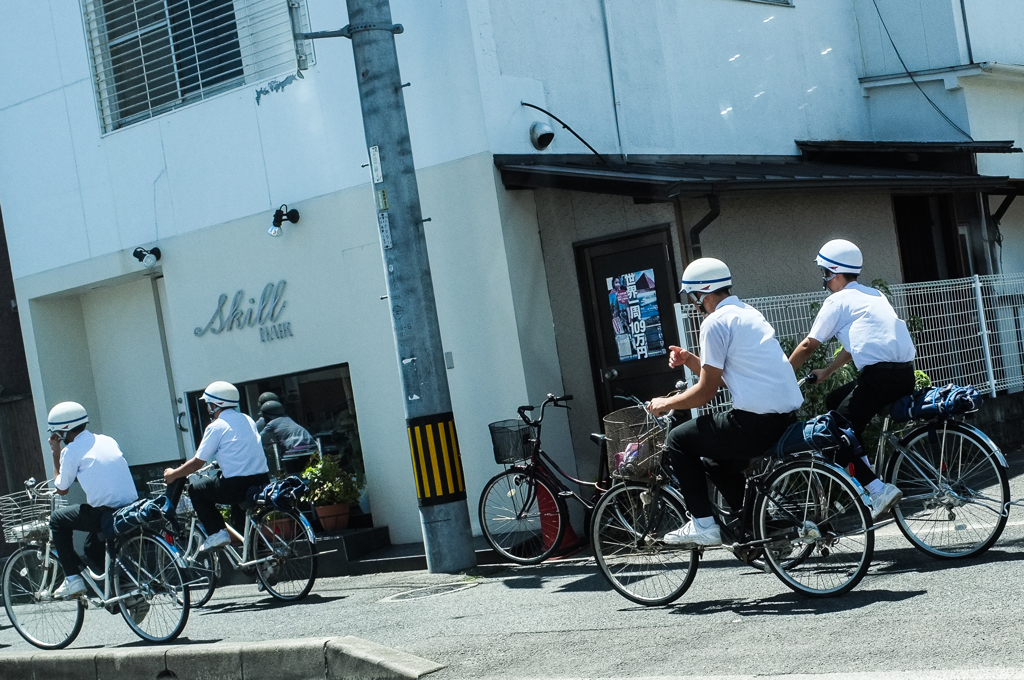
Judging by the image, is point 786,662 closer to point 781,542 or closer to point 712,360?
point 781,542

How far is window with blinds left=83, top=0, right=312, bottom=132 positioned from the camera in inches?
521

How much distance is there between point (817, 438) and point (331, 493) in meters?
6.48

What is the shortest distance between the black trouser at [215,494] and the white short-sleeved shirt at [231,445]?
0.21ft

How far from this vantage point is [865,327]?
24.4 feet

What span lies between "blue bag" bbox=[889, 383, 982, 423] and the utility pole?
4436 mm

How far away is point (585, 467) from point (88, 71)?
8.03 m

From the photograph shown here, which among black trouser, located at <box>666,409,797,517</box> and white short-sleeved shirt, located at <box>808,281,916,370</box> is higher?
white short-sleeved shirt, located at <box>808,281,916,370</box>

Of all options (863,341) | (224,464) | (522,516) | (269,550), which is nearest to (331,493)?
(269,550)

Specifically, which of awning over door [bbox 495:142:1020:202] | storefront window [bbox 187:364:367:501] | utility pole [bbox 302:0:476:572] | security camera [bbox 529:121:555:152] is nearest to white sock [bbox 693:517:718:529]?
awning over door [bbox 495:142:1020:202]

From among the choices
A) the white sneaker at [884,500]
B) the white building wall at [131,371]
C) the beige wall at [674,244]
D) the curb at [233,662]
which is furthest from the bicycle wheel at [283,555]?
the white building wall at [131,371]

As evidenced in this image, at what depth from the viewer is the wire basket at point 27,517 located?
10961 mm

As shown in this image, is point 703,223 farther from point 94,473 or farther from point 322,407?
point 94,473

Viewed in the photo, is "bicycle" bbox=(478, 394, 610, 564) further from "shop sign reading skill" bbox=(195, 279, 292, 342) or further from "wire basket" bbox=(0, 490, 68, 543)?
"wire basket" bbox=(0, 490, 68, 543)

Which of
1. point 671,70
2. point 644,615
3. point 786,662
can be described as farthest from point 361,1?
point 786,662
